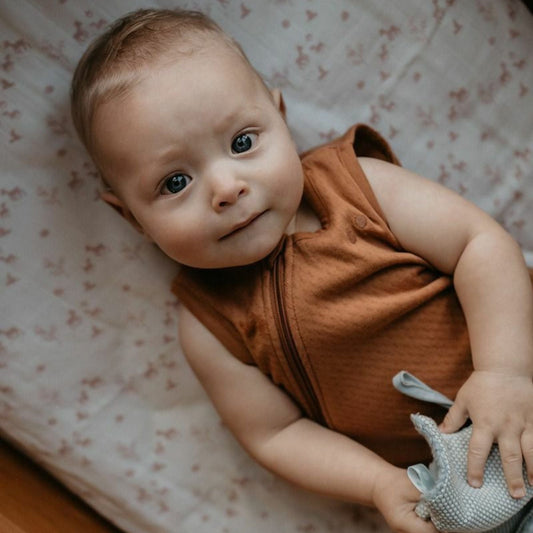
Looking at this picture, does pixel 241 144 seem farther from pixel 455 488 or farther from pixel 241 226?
pixel 455 488

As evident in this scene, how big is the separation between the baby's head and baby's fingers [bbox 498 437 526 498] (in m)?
0.39

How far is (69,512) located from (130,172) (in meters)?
0.54

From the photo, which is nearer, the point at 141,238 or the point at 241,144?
the point at 241,144

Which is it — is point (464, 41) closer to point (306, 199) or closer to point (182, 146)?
Answer: point (306, 199)

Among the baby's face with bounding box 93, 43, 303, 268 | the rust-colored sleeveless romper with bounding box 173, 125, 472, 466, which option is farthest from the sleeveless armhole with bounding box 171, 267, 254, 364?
the baby's face with bounding box 93, 43, 303, 268

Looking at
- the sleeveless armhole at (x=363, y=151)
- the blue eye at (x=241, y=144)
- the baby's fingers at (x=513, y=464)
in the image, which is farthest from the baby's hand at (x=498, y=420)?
the blue eye at (x=241, y=144)

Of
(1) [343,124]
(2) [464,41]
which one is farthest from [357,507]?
(2) [464,41]

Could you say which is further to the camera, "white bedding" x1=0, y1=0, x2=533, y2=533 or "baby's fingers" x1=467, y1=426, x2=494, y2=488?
"white bedding" x1=0, y1=0, x2=533, y2=533

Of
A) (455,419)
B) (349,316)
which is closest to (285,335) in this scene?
(349,316)

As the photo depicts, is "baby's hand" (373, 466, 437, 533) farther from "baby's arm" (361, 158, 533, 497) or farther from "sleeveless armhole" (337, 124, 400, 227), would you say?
"sleeveless armhole" (337, 124, 400, 227)

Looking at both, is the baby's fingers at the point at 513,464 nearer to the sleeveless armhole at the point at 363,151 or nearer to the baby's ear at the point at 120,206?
the sleeveless armhole at the point at 363,151

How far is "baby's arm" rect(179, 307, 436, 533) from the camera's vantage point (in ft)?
3.31

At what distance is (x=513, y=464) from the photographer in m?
0.91

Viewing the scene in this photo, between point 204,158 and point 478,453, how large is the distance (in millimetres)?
498
